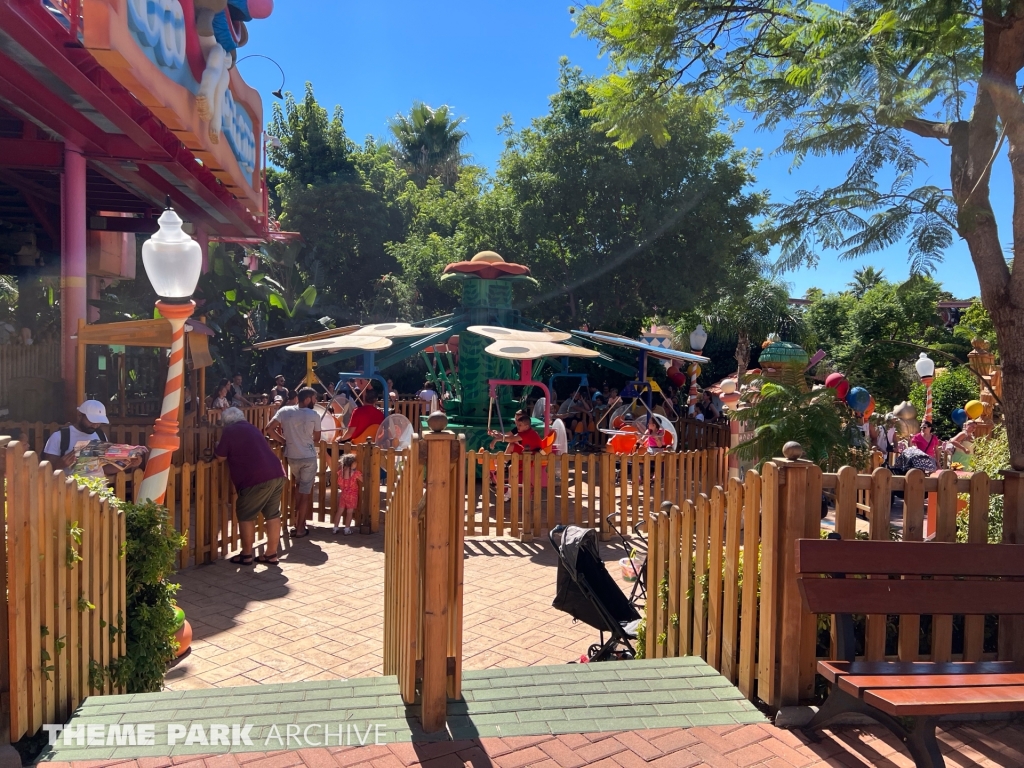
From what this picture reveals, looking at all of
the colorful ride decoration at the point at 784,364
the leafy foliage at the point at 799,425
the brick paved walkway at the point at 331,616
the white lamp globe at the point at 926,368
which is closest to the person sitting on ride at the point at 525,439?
the brick paved walkway at the point at 331,616

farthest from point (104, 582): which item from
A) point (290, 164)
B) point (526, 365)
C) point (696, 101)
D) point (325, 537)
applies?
point (290, 164)

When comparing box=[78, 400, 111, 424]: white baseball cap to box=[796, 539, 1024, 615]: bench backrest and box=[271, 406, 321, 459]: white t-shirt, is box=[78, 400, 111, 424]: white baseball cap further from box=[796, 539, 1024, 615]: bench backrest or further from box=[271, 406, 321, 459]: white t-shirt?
box=[796, 539, 1024, 615]: bench backrest

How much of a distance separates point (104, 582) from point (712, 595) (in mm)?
3049

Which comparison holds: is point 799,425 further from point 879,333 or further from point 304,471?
point 879,333

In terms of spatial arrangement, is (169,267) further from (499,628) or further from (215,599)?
(499,628)

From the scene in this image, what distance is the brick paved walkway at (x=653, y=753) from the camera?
2793 mm

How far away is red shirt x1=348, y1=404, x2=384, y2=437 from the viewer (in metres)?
9.52

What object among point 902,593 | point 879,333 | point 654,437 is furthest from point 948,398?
point 902,593

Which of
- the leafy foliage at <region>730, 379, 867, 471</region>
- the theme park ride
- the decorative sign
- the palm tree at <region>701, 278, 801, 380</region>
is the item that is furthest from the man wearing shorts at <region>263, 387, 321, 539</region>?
the palm tree at <region>701, 278, 801, 380</region>

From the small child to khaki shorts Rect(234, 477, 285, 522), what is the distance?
3.83 ft

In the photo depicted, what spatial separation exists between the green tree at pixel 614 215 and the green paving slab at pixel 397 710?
16.8 metres

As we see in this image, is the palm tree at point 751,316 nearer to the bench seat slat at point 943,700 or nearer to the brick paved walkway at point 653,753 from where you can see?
the brick paved walkway at point 653,753

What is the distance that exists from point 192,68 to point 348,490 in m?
5.28

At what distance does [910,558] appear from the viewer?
3174 millimetres
